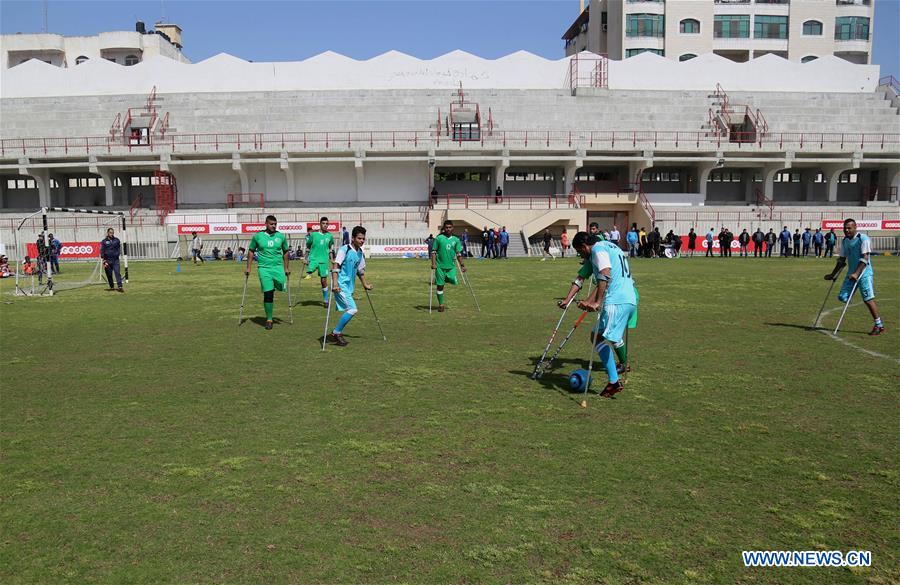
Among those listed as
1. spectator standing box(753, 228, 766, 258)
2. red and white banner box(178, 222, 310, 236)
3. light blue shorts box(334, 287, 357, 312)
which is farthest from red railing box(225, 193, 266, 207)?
light blue shorts box(334, 287, 357, 312)

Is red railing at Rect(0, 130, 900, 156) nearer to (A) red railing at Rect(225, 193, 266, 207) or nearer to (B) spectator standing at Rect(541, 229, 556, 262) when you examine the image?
(A) red railing at Rect(225, 193, 266, 207)

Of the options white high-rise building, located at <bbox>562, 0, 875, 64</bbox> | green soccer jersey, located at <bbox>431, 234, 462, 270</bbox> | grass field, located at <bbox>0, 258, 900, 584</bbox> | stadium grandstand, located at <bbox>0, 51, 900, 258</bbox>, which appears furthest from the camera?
Answer: white high-rise building, located at <bbox>562, 0, 875, 64</bbox>

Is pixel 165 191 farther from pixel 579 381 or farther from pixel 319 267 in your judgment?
pixel 579 381

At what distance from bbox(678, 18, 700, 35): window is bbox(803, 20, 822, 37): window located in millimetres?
10701

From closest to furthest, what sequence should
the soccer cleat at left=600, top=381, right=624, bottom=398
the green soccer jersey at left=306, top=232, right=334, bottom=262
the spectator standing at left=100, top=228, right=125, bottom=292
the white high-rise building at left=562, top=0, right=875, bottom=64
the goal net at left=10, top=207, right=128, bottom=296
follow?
the soccer cleat at left=600, top=381, right=624, bottom=398 → the green soccer jersey at left=306, top=232, right=334, bottom=262 → the spectator standing at left=100, top=228, right=125, bottom=292 → the goal net at left=10, top=207, right=128, bottom=296 → the white high-rise building at left=562, top=0, right=875, bottom=64

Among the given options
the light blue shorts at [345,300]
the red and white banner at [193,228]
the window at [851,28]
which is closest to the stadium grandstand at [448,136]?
the red and white banner at [193,228]

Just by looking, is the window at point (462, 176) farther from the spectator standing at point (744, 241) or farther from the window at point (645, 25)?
the window at point (645, 25)

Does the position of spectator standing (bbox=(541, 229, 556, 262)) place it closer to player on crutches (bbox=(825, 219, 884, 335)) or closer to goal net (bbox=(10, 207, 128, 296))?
goal net (bbox=(10, 207, 128, 296))

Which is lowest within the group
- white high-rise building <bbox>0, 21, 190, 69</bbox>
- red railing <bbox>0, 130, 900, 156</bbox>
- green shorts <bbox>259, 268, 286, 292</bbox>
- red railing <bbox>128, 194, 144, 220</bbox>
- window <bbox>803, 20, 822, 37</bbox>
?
green shorts <bbox>259, 268, 286, 292</bbox>

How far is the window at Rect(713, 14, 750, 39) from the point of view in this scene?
204 feet

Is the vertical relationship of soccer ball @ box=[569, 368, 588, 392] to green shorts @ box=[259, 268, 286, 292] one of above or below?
below

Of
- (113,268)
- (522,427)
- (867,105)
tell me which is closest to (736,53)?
(867,105)

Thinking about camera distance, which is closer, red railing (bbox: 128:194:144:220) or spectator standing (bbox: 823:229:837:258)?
spectator standing (bbox: 823:229:837:258)

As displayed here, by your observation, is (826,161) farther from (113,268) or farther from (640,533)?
(640,533)
